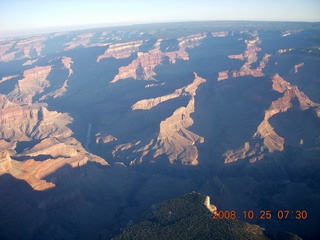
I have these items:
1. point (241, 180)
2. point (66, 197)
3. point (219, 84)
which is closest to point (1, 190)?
point (66, 197)

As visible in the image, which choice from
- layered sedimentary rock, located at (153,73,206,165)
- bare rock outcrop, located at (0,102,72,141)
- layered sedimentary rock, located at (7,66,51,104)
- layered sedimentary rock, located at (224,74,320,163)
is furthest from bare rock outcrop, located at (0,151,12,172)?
layered sedimentary rock, located at (7,66,51,104)

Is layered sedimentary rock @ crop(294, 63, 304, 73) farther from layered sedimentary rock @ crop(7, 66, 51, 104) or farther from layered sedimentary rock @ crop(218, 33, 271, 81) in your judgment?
layered sedimentary rock @ crop(7, 66, 51, 104)

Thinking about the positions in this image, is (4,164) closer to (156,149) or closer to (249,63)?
(156,149)

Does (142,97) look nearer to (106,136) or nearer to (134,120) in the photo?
(134,120)

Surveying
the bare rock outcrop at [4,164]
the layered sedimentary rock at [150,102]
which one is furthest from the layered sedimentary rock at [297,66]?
the bare rock outcrop at [4,164]

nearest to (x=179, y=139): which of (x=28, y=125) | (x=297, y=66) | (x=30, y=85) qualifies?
(x=28, y=125)

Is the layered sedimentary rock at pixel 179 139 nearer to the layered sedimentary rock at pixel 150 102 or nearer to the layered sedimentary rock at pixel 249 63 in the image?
the layered sedimentary rock at pixel 150 102
